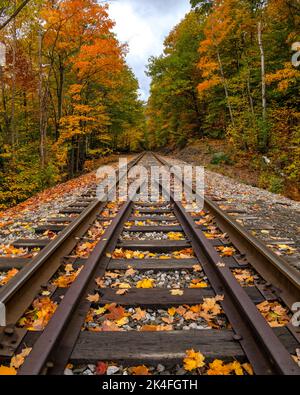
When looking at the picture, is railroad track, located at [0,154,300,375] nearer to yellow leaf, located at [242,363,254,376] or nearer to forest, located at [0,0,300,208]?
yellow leaf, located at [242,363,254,376]

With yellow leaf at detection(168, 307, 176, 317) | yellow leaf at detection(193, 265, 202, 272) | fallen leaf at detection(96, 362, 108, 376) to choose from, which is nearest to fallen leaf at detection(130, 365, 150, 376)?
fallen leaf at detection(96, 362, 108, 376)

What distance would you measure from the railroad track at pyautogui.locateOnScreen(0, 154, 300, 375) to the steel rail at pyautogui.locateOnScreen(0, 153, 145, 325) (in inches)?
0.4

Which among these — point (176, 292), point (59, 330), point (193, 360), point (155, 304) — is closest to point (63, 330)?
point (59, 330)

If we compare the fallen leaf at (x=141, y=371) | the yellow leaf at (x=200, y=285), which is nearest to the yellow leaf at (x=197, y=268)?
the yellow leaf at (x=200, y=285)

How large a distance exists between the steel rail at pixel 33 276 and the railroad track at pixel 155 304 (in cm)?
1

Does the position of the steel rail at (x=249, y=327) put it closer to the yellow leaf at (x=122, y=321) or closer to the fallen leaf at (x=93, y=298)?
the yellow leaf at (x=122, y=321)

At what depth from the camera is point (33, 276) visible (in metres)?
2.84

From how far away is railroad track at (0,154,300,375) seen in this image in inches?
78.3

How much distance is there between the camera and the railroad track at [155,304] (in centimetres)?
199

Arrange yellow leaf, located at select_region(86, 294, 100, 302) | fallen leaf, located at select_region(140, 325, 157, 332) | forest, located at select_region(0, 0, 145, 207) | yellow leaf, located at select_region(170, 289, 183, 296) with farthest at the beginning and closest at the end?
forest, located at select_region(0, 0, 145, 207), yellow leaf, located at select_region(170, 289, 183, 296), yellow leaf, located at select_region(86, 294, 100, 302), fallen leaf, located at select_region(140, 325, 157, 332)

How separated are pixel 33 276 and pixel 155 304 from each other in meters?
1.27

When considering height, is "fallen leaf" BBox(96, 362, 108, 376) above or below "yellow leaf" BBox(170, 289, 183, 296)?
below
